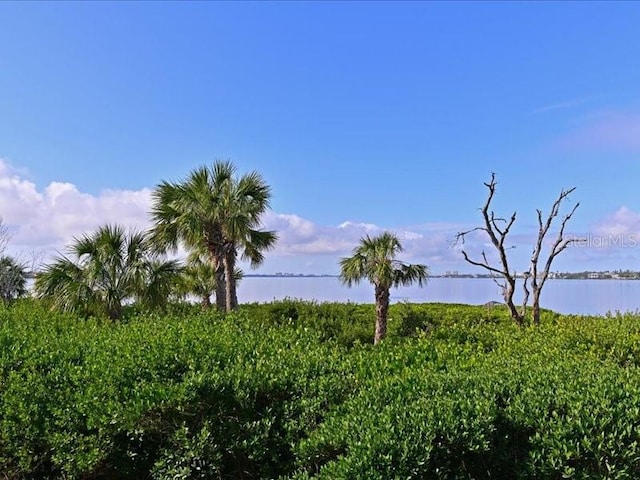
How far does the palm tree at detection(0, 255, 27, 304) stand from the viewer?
22.0 m

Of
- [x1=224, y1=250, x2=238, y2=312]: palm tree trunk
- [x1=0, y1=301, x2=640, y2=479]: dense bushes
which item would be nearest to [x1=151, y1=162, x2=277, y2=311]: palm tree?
[x1=224, y1=250, x2=238, y2=312]: palm tree trunk

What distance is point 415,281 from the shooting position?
1472 cm

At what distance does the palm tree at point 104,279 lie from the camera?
10.6m

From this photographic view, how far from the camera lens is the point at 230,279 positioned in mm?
14719

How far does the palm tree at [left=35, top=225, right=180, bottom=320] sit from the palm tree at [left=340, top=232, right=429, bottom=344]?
5.29 m

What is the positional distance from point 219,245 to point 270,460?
39.5ft

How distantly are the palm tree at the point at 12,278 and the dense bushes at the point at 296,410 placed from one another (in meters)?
20.1

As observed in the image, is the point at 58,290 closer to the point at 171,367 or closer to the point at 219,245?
the point at 219,245

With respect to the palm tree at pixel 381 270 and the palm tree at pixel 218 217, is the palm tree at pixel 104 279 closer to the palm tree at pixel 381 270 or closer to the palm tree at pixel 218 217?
the palm tree at pixel 218 217

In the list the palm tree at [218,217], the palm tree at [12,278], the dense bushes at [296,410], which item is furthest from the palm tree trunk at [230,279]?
the palm tree at [12,278]

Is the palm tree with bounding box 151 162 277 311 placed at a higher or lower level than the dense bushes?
higher

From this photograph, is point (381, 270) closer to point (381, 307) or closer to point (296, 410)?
point (381, 307)

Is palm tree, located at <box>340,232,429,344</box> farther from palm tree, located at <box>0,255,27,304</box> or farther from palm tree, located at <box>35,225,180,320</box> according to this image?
palm tree, located at <box>0,255,27,304</box>

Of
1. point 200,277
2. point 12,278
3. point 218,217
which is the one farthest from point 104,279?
point 12,278
